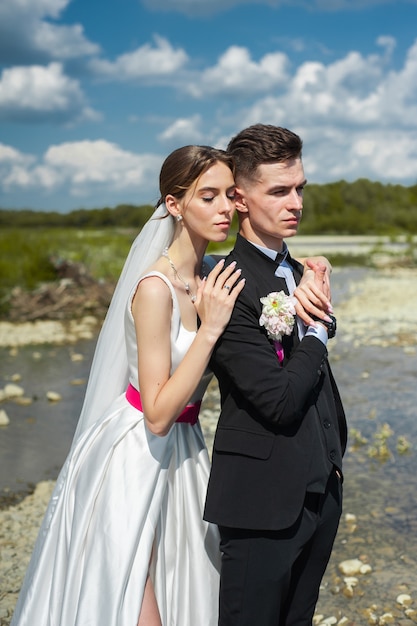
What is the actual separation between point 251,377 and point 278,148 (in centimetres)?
83

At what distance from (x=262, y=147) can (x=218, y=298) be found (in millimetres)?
579

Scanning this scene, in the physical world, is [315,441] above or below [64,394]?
above

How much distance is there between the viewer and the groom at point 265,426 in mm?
2523

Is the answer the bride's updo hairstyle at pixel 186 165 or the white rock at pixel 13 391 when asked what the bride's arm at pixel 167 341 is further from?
the white rock at pixel 13 391

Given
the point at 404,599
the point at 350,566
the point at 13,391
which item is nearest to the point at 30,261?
the point at 13,391

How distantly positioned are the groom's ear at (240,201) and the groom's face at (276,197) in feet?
0.07

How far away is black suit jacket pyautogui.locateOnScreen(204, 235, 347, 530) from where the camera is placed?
Answer: 2.47 meters

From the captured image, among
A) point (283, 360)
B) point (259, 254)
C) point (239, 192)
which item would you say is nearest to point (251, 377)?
point (283, 360)

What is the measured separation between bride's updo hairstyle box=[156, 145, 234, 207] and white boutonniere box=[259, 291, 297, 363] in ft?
1.86

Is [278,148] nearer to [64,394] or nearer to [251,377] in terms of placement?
[251,377]

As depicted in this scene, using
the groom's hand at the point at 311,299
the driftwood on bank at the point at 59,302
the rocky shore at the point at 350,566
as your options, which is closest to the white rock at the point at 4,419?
the rocky shore at the point at 350,566

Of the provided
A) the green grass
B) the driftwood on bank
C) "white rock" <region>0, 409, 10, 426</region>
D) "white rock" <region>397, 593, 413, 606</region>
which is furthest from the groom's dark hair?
the green grass

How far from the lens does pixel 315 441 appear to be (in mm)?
2615

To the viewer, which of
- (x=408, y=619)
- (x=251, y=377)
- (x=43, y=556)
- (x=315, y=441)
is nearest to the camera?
(x=251, y=377)
